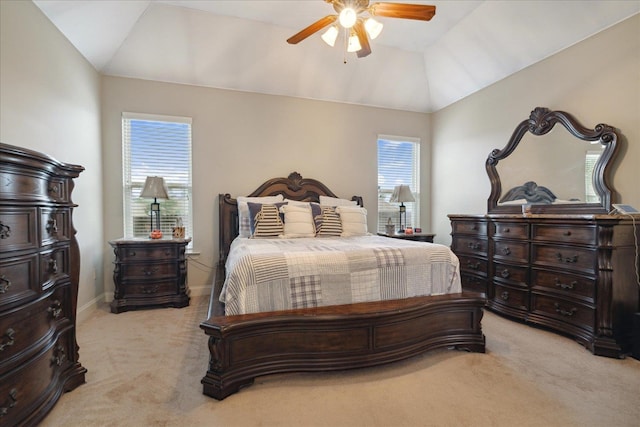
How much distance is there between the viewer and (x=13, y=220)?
1.35m

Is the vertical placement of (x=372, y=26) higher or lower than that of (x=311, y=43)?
lower

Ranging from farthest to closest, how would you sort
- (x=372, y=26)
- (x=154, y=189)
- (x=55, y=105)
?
(x=154, y=189) → (x=55, y=105) → (x=372, y=26)

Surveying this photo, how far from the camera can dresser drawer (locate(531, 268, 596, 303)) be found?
2367mm

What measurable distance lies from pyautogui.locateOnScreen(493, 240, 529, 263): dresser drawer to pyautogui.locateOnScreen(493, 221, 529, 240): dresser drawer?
6 cm

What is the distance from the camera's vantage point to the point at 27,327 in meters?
1.42

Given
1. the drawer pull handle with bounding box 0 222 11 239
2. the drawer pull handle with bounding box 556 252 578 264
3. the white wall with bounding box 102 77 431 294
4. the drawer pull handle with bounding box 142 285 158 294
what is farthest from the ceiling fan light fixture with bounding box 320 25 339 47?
the drawer pull handle with bounding box 142 285 158 294

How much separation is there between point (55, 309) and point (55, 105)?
6.53ft

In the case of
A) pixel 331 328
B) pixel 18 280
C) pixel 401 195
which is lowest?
pixel 331 328

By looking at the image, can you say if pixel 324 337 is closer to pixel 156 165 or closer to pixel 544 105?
pixel 156 165

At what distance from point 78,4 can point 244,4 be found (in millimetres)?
1478

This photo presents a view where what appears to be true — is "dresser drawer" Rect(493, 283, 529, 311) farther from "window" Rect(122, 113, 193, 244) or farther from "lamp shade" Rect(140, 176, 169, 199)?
"lamp shade" Rect(140, 176, 169, 199)

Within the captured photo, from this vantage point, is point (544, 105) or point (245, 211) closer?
point (544, 105)

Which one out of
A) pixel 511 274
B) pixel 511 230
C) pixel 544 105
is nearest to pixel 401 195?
pixel 511 230

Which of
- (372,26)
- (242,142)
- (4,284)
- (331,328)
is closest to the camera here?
(4,284)
